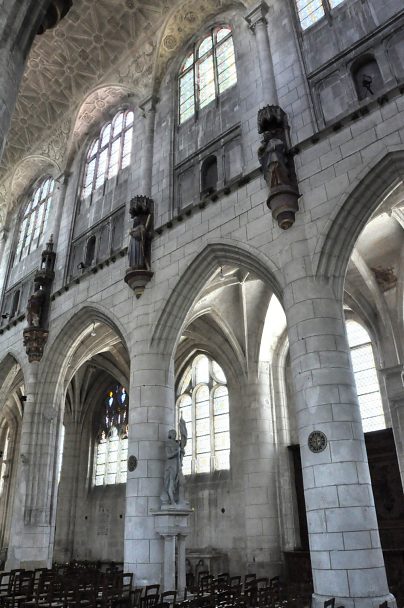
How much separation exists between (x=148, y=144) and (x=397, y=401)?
10.7 meters

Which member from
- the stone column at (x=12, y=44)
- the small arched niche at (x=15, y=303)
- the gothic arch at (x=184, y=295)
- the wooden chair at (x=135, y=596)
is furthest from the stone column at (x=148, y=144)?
the wooden chair at (x=135, y=596)

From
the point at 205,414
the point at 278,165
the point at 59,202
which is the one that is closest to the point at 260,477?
the point at 205,414

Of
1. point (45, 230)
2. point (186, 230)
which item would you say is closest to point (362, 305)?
point (186, 230)

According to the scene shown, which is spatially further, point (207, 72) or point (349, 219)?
point (207, 72)

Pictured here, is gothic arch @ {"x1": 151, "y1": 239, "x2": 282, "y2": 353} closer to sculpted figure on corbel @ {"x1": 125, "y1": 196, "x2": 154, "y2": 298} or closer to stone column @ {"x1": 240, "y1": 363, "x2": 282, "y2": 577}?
sculpted figure on corbel @ {"x1": 125, "y1": 196, "x2": 154, "y2": 298}

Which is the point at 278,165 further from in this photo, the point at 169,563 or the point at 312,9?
the point at 169,563

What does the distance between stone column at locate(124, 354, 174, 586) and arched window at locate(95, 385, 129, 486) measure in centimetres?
1161

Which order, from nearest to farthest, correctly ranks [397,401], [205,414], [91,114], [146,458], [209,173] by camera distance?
[146,458] → [397,401] → [209,173] → [205,414] → [91,114]

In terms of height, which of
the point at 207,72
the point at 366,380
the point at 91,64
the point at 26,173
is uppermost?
the point at 91,64

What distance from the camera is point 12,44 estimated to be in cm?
977

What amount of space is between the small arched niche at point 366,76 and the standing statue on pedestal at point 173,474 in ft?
28.0

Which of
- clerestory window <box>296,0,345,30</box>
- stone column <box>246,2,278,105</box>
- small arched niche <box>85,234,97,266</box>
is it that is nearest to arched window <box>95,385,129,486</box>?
small arched niche <box>85,234,97,266</box>

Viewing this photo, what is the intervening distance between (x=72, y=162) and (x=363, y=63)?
41.2ft

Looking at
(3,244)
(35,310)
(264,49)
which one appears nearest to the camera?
(264,49)
